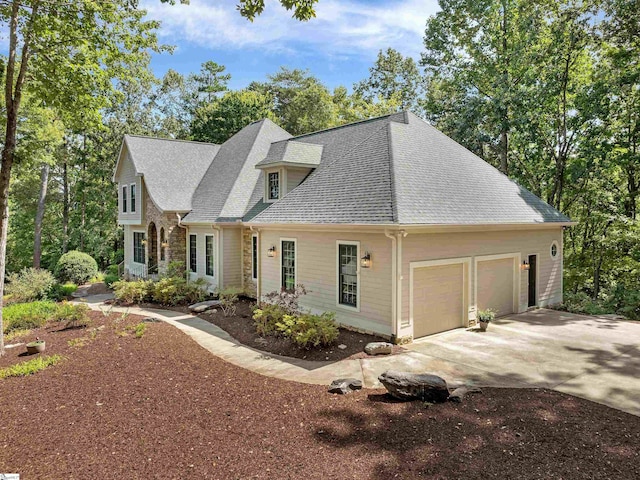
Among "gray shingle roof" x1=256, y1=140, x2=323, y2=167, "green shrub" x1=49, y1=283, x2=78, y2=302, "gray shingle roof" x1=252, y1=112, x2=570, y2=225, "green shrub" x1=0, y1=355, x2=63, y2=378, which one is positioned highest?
"gray shingle roof" x1=256, y1=140, x2=323, y2=167

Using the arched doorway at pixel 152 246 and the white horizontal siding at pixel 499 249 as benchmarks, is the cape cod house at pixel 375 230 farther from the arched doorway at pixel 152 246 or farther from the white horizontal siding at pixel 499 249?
the arched doorway at pixel 152 246

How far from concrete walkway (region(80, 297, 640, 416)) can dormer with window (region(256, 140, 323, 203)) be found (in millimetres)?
5661

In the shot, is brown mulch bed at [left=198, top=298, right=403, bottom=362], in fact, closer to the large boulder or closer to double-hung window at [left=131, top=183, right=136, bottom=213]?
the large boulder

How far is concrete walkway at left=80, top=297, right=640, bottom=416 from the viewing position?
7.01 metres

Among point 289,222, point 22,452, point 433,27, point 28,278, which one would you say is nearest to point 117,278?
point 28,278

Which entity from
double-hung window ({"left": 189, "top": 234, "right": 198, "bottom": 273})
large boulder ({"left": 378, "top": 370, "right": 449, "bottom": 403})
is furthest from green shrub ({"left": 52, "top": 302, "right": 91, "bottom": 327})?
large boulder ({"left": 378, "top": 370, "right": 449, "bottom": 403})

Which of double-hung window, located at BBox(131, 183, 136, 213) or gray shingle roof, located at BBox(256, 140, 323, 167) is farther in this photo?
double-hung window, located at BBox(131, 183, 136, 213)

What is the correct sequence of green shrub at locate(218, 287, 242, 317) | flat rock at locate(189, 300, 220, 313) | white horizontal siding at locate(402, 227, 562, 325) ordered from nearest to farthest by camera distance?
white horizontal siding at locate(402, 227, 562, 325)
green shrub at locate(218, 287, 242, 317)
flat rock at locate(189, 300, 220, 313)

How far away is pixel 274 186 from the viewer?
49.1ft

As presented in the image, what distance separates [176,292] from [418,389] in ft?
37.9

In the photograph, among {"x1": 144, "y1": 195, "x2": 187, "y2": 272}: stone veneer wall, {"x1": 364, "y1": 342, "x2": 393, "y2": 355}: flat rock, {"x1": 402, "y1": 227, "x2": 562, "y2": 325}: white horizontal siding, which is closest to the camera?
{"x1": 364, "y1": 342, "x2": 393, "y2": 355}: flat rock

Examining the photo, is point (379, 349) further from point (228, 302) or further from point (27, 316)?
point (27, 316)

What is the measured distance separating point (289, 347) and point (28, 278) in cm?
1466

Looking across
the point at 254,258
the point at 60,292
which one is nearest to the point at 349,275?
the point at 254,258
